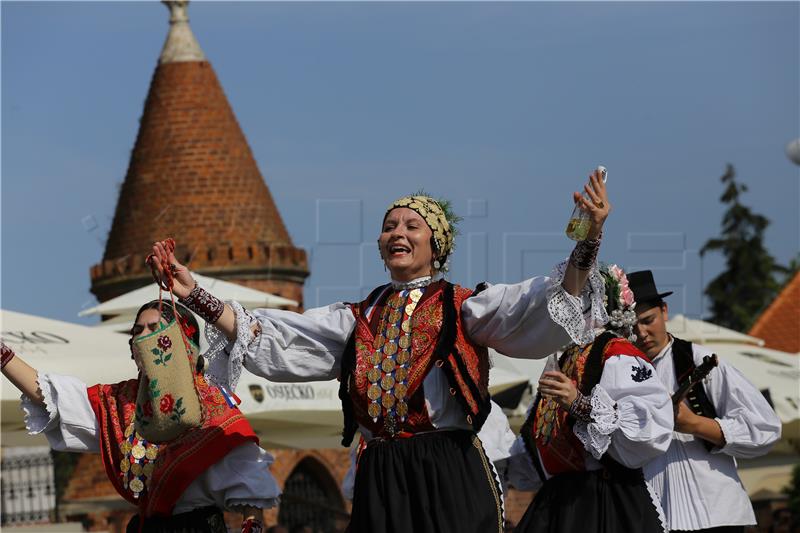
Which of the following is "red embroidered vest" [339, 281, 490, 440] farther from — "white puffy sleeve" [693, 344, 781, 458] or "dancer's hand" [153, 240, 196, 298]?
"white puffy sleeve" [693, 344, 781, 458]

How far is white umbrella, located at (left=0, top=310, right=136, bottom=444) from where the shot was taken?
35.7 feet

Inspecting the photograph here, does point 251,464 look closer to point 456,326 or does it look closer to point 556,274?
point 456,326

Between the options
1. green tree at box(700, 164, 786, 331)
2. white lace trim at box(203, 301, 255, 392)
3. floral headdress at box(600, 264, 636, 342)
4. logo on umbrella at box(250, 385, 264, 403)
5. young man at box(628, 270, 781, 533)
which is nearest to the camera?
white lace trim at box(203, 301, 255, 392)

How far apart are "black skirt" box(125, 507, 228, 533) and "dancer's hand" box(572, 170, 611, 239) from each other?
2352 mm

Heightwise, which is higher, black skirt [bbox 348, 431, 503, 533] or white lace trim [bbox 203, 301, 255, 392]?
white lace trim [bbox 203, 301, 255, 392]

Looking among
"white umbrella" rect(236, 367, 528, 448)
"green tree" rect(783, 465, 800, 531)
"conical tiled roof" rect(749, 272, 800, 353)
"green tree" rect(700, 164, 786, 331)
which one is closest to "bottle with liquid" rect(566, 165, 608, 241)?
"white umbrella" rect(236, 367, 528, 448)

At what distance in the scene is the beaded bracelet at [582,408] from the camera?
717 cm

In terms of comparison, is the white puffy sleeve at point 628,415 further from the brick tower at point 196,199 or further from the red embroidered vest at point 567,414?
the brick tower at point 196,199

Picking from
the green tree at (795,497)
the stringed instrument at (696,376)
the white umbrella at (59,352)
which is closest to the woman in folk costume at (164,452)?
the stringed instrument at (696,376)

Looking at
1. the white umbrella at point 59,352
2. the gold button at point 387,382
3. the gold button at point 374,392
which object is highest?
the gold button at point 387,382

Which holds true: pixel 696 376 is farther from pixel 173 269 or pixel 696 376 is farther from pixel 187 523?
pixel 173 269

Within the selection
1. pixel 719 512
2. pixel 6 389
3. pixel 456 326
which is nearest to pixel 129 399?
pixel 456 326

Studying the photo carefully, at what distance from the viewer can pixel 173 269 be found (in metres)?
6.14

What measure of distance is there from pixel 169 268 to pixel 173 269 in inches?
0.6
